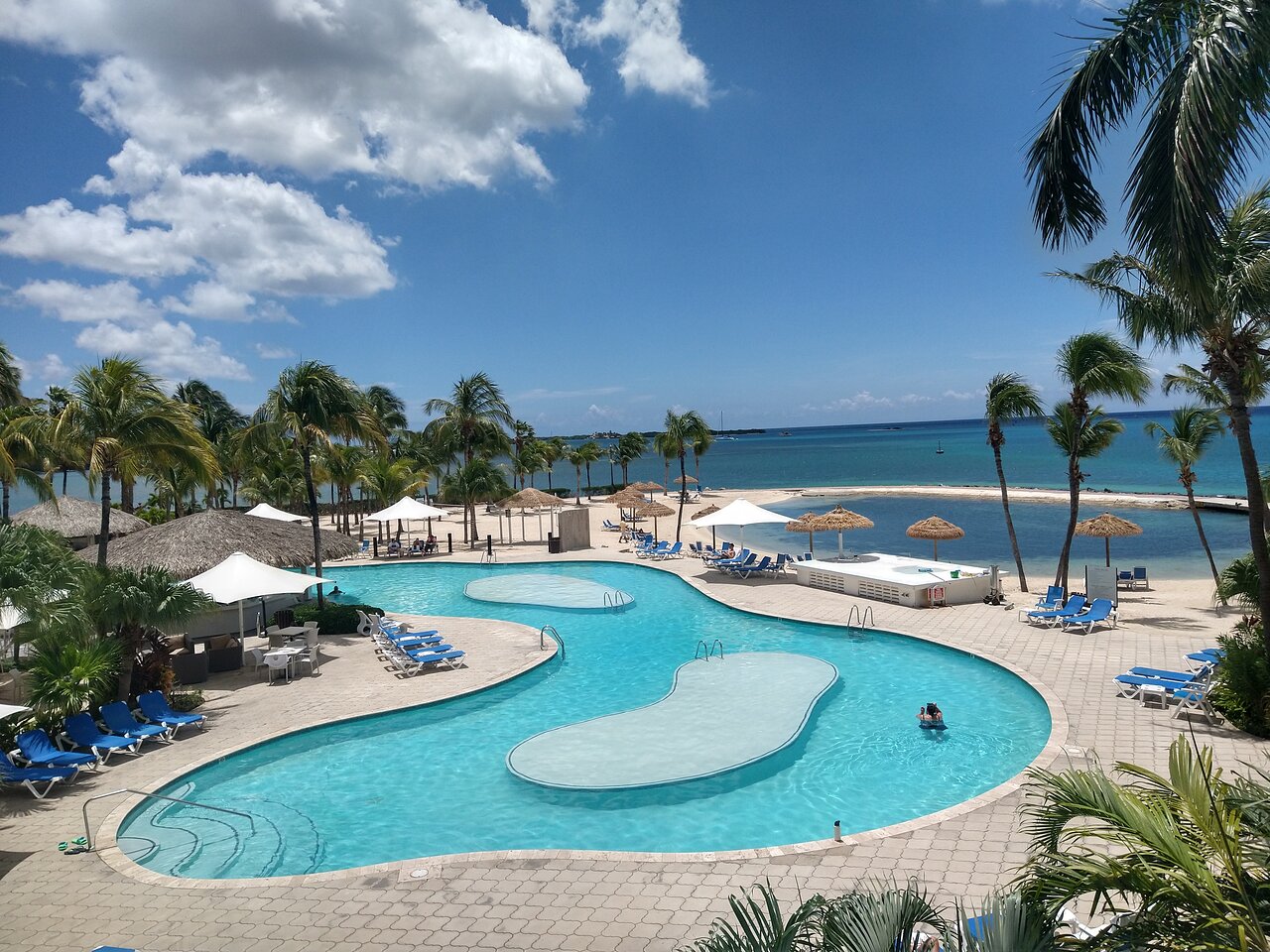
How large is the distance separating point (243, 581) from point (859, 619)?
12.9 metres

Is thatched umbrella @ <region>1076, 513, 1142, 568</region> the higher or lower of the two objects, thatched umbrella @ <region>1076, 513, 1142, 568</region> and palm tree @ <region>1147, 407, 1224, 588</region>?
the lower

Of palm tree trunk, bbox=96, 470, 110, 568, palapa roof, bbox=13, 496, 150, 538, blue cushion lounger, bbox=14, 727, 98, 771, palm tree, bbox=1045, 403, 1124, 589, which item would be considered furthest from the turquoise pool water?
palapa roof, bbox=13, 496, 150, 538

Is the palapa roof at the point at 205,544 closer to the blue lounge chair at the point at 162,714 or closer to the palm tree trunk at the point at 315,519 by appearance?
the palm tree trunk at the point at 315,519

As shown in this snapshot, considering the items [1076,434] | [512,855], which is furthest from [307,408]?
[1076,434]

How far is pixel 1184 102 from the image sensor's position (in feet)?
15.5

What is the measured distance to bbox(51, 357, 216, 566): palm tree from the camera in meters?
12.3

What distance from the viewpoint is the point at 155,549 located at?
16953 millimetres

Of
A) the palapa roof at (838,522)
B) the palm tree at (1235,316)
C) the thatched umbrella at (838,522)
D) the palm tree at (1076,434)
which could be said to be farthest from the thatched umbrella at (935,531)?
the palm tree at (1235,316)

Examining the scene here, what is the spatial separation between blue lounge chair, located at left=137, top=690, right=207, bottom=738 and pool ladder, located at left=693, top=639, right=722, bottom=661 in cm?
876

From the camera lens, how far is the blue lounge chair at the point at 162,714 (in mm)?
10805

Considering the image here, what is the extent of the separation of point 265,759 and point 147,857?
8.49ft

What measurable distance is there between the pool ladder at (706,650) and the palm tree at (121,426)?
9943 millimetres

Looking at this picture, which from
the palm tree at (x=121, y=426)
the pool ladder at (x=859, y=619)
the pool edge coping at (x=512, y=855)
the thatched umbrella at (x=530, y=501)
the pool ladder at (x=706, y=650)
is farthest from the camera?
the thatched umbrella at (x=530, y=501)

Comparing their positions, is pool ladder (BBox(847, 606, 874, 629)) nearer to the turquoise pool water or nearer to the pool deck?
the turquoise pool water
